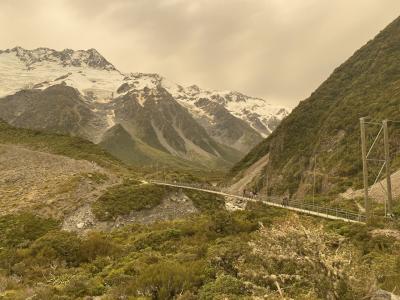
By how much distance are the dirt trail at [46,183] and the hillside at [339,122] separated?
112 feet

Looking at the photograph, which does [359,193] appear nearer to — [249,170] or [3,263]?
[3,263]

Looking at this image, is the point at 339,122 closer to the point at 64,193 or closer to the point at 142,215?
the point at 142,215

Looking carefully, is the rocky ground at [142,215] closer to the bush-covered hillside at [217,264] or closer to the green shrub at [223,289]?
the bush-covered hillside at [217,264]

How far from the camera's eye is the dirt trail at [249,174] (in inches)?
4552

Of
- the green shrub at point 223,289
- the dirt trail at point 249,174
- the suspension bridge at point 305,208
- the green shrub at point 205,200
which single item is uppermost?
the dirt trail at point 249,174

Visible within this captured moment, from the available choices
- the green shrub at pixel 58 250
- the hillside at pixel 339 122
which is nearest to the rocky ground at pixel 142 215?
the green shrub at pixel 58 250

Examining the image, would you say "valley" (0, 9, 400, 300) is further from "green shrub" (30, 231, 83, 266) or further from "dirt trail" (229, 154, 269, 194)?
"dirt trail" (229, 154, 269, 194)

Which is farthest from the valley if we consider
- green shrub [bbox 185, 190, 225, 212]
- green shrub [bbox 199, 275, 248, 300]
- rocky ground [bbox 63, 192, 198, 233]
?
green shrub [bbox 185, 190, 225, 212]

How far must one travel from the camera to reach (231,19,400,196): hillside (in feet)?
240

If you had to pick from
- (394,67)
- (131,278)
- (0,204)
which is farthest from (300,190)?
(131,278)

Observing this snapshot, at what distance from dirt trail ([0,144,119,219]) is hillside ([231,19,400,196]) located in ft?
112

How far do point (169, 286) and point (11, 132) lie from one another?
129469 mm

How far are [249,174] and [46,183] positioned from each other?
6925cm

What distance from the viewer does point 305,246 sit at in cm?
1151
